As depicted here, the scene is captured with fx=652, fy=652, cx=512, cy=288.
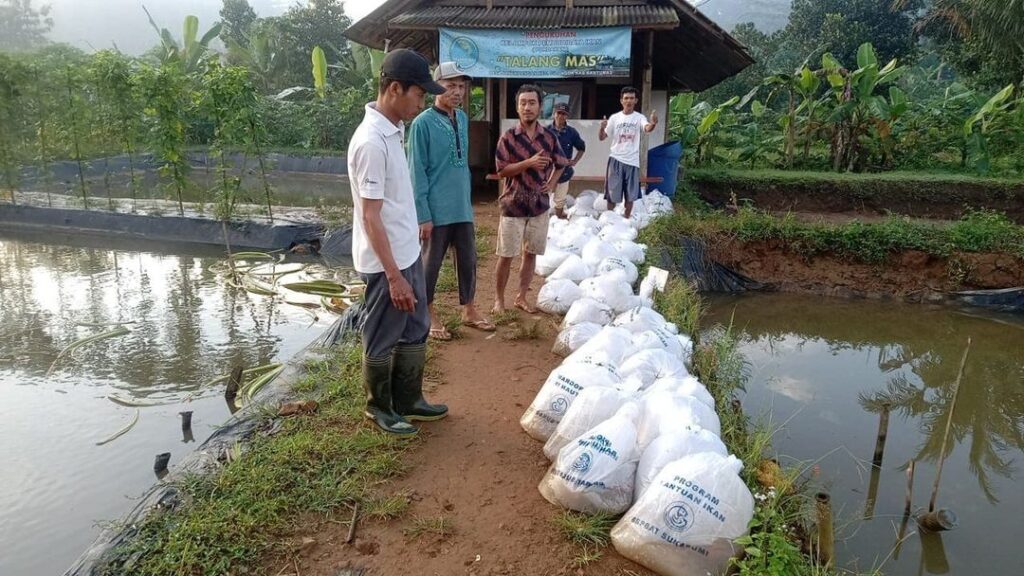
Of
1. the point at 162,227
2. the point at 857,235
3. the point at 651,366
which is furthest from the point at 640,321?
the point at 162,227

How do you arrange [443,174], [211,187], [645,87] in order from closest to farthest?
[443,174]
[645,87]
[211,187]

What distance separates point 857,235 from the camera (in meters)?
8.07

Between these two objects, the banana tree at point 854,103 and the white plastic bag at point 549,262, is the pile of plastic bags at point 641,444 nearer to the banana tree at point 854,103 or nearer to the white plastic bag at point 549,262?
the white plastic bag at point 549,262

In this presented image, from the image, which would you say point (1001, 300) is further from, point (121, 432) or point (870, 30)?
point (870, 30)

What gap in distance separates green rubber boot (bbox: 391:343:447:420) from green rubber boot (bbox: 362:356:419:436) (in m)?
0.05

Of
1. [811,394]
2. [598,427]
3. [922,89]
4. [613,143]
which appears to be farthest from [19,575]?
[922,89]

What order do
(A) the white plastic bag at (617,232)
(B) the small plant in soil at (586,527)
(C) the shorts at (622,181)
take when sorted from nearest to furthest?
(B) the small plant in soil at (586,527), (A) the white plastic bag at (617,232), (C) the shorts at (622,181)

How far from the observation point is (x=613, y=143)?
293 inches

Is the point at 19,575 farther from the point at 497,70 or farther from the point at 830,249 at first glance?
the point at 830,249

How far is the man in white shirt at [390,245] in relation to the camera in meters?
2.52

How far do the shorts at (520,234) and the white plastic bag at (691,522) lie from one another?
2.39 m

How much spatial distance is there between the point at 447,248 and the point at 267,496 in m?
1.84

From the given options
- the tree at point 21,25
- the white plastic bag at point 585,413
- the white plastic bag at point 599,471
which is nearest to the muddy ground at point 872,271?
the white plastic bag at point 585,413

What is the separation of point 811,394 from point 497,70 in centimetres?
576
